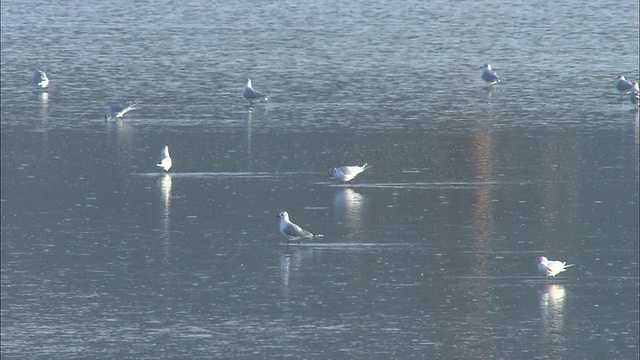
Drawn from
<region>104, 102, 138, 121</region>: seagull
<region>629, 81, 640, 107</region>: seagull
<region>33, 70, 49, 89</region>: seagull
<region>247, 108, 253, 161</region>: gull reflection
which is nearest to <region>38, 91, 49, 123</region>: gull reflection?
<region>33, 70, 49, 89</region>: seagull

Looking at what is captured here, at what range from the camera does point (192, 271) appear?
20.0m

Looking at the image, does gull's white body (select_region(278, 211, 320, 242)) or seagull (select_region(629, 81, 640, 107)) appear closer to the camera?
gull's white body (select_region(278, 211, 320, 242))

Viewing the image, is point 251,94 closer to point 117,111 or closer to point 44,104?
point 117,111

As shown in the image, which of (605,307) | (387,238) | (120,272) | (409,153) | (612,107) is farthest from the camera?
(612,107)

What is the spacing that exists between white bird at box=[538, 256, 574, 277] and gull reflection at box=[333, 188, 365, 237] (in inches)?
126

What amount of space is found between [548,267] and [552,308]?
1.20 metres

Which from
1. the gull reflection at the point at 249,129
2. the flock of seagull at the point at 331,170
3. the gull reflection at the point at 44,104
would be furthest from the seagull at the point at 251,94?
the gull reflection at the point at 44,104

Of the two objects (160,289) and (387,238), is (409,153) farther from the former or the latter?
(160,289)

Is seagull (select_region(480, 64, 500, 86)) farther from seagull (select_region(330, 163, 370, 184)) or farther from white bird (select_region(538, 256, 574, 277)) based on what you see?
white bird (select_region(538, 256, 574, 277))

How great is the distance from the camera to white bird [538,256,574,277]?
19516mm

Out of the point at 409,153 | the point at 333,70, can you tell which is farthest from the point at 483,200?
the point at 333,70

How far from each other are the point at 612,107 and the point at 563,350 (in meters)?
16.8

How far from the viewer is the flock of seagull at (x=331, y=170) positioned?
1969cm

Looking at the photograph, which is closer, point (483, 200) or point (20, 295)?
point (20, 295)
